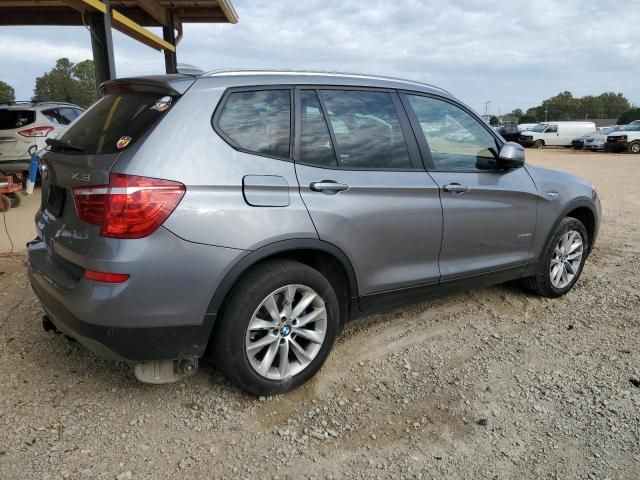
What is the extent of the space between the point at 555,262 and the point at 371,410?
8.02 ft

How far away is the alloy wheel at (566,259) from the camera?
14.7 feet

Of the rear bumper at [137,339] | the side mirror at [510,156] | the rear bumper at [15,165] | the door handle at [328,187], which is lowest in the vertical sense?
the rear bumper at [15,165]

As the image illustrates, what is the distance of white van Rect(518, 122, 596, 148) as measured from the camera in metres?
35.2

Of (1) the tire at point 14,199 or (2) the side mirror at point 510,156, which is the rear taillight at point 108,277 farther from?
(1) the tire at point 14,199

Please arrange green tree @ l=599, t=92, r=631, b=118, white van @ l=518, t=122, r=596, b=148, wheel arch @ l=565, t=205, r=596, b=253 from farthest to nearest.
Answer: green tree @ l=599, t=92, r=631, b=118 → white van @ l=518, t=122, r=596, b=148 → wheel arch @ l=565, t=205, r=596, b=253

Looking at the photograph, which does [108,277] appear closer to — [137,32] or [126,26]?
[126,26]

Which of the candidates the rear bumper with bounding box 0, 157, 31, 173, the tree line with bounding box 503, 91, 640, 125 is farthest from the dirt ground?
the tree line with bounding box 503, 91, 640, 125

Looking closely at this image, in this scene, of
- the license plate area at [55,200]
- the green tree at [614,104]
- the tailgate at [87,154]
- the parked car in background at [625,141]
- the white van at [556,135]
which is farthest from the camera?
the green tree at [614,104]

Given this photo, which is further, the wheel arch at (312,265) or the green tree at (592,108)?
the green tree at (592,108)

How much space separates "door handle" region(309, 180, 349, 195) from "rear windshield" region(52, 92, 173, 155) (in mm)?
849

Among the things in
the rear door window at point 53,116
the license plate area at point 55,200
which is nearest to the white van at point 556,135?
the rear door window at point 53,116

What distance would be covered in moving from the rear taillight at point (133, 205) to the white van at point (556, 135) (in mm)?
35797

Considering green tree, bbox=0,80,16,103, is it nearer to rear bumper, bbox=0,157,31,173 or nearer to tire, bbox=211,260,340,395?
rear bumper, bbox=0,157,31,173

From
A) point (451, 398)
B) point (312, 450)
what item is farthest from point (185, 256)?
point (451, 398)
